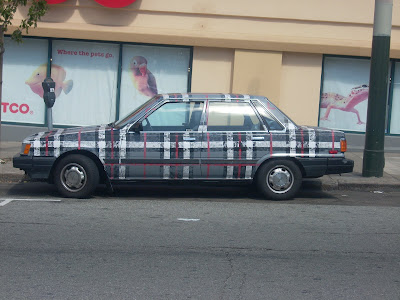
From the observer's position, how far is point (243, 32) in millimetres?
15180

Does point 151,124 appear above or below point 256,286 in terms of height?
above

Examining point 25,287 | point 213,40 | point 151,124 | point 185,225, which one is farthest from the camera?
point 213,40

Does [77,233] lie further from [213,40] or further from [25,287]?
[213,40]

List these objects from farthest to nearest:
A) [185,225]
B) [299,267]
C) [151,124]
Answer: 1. [151,124]
2. [185,225]
3. [299,267]

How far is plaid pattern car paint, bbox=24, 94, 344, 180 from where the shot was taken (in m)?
9.57

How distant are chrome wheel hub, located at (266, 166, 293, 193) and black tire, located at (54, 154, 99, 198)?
2591 millimetres

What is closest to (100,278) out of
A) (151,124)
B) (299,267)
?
(299,267)

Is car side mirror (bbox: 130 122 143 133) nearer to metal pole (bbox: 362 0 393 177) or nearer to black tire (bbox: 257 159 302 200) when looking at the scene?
black tire (bbox: 257 159 302 200)

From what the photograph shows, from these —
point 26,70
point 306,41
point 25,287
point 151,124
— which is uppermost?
point 306,41

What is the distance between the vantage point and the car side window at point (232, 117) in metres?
9.74

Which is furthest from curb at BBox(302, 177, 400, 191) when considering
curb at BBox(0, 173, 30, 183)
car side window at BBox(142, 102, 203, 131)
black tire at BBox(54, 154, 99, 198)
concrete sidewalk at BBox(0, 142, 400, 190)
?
curb at BBox(0, 173, 30, 183)

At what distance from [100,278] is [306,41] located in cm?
1032

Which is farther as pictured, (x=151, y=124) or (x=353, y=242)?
(x=151, y=124)

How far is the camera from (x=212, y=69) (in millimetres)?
15336
